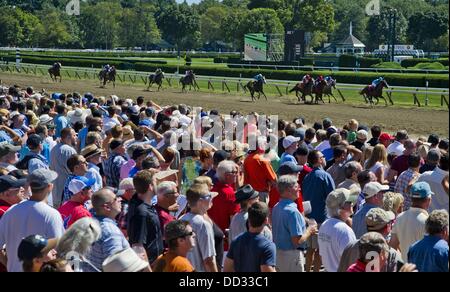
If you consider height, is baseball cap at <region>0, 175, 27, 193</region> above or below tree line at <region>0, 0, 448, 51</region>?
below

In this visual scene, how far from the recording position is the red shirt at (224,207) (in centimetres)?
660

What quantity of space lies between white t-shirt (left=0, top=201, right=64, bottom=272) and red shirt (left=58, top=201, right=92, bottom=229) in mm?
386

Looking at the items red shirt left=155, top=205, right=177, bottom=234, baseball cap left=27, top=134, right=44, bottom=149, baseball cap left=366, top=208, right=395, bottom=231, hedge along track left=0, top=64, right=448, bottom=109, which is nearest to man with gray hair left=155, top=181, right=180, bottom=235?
red shirt left=155, top=205, right=177, bottom=234

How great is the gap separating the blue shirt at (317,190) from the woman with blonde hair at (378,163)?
781mm

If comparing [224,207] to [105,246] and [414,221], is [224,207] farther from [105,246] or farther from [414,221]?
[105,246]

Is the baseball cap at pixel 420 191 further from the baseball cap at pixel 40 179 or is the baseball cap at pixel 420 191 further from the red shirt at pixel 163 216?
the baseball cap at pixel 40 179

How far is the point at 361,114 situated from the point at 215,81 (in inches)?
Result: 448

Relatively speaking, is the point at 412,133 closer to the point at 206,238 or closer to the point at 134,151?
the point at 134,151

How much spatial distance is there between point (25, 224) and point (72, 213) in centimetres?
54

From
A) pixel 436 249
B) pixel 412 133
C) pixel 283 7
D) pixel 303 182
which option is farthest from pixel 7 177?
pixel 283 7

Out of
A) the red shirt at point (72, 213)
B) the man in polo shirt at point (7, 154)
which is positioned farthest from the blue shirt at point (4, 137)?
the red shirt at point (72, 213)

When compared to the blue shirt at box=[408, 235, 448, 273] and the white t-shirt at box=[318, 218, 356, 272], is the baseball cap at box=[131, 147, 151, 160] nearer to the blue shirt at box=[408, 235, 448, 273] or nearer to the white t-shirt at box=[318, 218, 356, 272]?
the white t-shirt at box=[318, 218, 356, 272]

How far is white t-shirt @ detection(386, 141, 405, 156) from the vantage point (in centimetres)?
950

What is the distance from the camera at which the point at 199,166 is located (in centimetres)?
847
